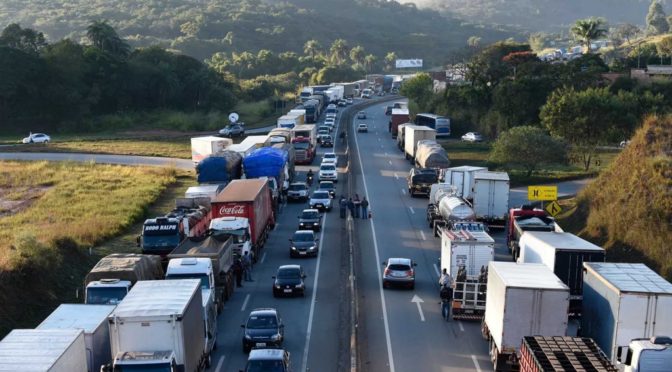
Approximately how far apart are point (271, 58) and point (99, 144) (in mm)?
114180

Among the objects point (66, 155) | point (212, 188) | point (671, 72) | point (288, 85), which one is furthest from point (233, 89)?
point (212, 188)

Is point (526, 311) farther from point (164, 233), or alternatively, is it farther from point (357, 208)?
point (357, 208)

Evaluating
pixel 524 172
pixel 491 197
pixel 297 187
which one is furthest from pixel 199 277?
pixel 524 172

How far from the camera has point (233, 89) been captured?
126 m

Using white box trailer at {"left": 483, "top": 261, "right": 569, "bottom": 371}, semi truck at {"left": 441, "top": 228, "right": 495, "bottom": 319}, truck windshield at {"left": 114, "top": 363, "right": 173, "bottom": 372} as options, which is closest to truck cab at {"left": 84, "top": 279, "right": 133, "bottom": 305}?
truck windshield at {"left": 114, "top": 363, "right": 173, "bottom": 372}

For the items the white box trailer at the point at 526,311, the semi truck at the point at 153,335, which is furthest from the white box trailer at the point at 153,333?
the white box trailer at the point at 526,311

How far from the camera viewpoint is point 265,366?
66.2 feet

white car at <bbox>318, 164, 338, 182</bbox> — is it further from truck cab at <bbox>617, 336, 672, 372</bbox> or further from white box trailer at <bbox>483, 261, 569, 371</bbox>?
truck cab at <bbox>617, 336, 672, 372</bbox>

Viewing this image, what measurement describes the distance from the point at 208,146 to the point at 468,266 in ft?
112

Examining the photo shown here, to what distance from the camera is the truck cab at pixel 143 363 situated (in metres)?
18.1

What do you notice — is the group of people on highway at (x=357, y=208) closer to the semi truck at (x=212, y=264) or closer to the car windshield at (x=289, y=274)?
the semi truck at (x=212, y=264)

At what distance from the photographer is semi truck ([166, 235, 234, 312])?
1018 inches

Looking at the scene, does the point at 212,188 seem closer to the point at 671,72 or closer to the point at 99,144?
the point at 99,144

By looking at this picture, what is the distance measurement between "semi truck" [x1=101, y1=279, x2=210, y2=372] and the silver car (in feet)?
86.2
